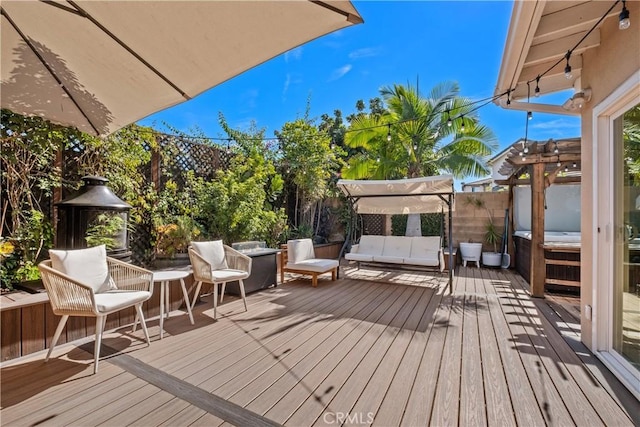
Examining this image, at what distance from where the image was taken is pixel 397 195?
582 cm

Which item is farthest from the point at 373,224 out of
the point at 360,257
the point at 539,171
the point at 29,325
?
the point at 29,325

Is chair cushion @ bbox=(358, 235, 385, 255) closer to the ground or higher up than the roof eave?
closer to the ground

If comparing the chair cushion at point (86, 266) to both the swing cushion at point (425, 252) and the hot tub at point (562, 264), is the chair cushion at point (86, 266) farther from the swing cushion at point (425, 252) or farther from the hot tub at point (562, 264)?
the hot tub at point (562, 264)

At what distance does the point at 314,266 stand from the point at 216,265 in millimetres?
1846

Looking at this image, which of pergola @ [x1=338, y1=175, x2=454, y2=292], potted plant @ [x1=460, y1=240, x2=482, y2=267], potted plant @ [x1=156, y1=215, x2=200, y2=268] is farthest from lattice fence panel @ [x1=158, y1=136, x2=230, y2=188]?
potted plant @ [x1=460, y1=240, x2=482, y2=267]

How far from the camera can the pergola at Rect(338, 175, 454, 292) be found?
510 cm

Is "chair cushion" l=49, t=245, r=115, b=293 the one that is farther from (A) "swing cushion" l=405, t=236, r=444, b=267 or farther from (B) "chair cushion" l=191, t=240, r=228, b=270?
(A) "swing cushion" l=405, t=236, r=444, b=267

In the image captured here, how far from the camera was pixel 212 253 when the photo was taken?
3988 millimetres

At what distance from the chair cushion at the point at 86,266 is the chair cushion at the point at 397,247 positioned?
5014 mm

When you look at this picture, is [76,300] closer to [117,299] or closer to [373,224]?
[117,299]

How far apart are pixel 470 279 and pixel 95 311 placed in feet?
19.9

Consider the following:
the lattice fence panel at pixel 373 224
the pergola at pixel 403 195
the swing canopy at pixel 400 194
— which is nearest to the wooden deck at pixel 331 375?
the pergola at pixel 403 195

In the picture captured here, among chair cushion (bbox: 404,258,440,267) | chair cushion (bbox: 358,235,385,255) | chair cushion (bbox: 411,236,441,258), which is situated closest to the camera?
chair cushion (bbox: 404,258,440,267)

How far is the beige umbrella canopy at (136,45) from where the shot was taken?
4.58ft
